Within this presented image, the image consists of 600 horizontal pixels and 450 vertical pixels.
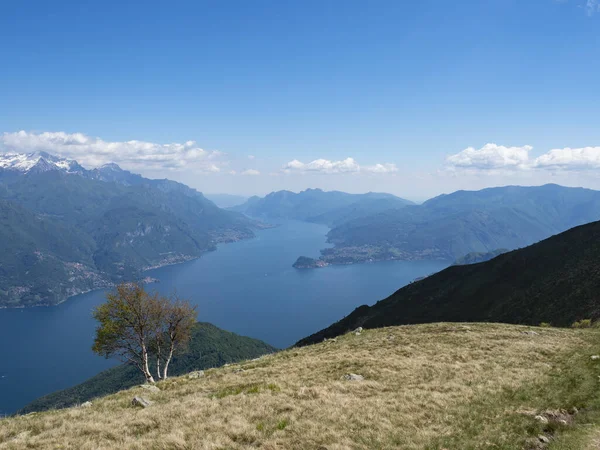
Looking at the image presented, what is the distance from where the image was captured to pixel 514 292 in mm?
75062

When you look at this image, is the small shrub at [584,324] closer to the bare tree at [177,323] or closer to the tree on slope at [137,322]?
the bare tree at [177,323]

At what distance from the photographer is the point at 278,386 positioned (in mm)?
21031

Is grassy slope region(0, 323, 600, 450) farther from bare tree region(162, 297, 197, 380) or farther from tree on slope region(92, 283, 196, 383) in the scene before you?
bare tree region(162, 297, 197, 380)

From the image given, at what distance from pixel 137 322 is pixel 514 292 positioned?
252ft

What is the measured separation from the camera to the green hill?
5648cm

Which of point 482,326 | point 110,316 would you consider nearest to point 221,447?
Answer: point 110,316

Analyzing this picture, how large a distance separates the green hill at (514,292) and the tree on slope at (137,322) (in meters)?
47.3

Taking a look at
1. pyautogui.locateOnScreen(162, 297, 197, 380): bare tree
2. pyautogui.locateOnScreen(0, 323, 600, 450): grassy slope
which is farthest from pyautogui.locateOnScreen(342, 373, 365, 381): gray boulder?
pyautogui.locateOnScreen(162, 297, 197, 380): bare tree

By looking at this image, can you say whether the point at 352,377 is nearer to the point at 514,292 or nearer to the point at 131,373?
the point at 514,292

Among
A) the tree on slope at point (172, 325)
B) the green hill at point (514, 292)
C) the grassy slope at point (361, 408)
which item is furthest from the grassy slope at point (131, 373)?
the grassy slope at point (361, 408)

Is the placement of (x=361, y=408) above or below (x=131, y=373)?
above

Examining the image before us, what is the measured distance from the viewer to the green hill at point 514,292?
5648cm

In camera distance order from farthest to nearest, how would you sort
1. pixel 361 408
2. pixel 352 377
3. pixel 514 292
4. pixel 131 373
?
1. pixel 131 373
2. pixel 514 292
3. pixel 352 377
4. pixel 361 408

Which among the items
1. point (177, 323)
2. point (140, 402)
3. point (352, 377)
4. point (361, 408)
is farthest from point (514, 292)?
point (140, 402)
